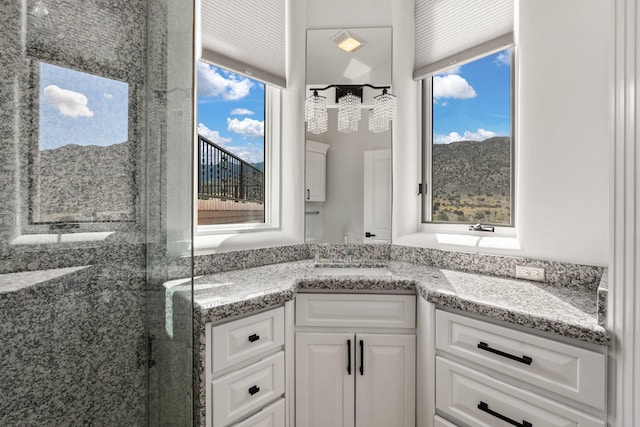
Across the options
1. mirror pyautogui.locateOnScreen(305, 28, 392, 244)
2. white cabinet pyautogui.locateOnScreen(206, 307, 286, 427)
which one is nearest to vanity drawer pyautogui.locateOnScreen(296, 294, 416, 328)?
white cabinet pyautogui.locateOnScreen(206, 307, 286, 427)

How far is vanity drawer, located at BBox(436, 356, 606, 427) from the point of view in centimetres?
102

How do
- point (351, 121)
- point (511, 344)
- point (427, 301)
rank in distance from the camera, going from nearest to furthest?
point (511, 344)
point (427, 301)
point (351, 121)

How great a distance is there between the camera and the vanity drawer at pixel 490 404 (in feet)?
3.36

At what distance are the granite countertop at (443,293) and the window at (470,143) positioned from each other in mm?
496

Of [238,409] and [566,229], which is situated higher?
[566,229]

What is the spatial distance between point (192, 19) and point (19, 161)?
743 millimetres

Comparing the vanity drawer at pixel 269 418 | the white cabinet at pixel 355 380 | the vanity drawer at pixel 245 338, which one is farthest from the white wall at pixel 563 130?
the vanity drawer at pixel 269 418

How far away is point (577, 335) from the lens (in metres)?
0.98

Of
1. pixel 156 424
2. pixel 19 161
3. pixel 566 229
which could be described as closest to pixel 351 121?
pixel 566 229

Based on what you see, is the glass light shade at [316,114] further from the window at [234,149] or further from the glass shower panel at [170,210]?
the glass shower panel at [170,210]

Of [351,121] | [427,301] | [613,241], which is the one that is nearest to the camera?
[613,241]

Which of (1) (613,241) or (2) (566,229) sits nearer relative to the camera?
(1) (613,241)

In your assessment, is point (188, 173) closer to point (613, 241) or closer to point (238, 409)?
point (238, 409)

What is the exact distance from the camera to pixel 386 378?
1.45m
